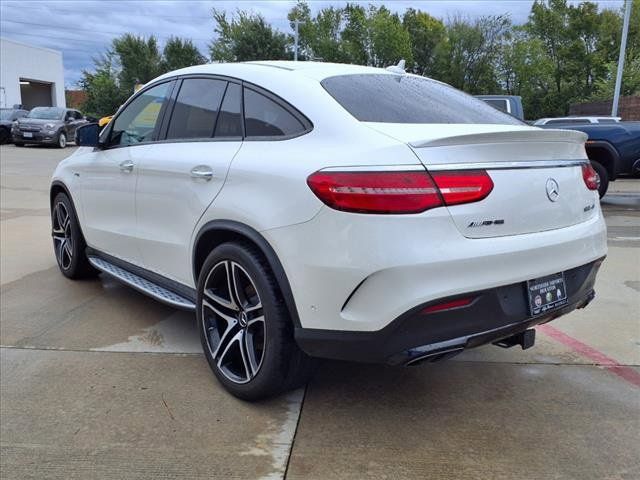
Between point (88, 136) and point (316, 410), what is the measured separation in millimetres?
2798

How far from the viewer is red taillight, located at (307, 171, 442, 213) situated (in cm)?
236

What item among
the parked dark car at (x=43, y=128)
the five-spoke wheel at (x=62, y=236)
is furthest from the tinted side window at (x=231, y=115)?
the parked dark car at (x=43, y=128)

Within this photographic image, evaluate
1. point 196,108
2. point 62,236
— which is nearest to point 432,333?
point 196,108

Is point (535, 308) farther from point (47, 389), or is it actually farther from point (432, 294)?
point (47, 389)

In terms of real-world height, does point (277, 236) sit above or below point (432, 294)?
above

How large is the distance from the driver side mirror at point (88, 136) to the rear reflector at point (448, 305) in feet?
10.3

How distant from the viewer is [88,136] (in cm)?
450

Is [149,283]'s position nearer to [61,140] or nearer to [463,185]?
[463,185]

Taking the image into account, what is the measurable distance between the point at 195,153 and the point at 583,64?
46481 mm

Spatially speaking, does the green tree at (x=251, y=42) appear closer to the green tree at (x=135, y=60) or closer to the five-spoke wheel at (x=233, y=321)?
the green tree at (x=135, y=60)

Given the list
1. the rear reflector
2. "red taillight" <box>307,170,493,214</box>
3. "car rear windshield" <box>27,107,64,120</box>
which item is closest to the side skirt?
"red taillight" <box>307,170,493,214</box>

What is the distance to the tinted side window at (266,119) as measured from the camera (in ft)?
9.48

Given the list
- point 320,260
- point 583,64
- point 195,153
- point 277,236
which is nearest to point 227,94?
point 195,153

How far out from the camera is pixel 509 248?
99.3 inches
